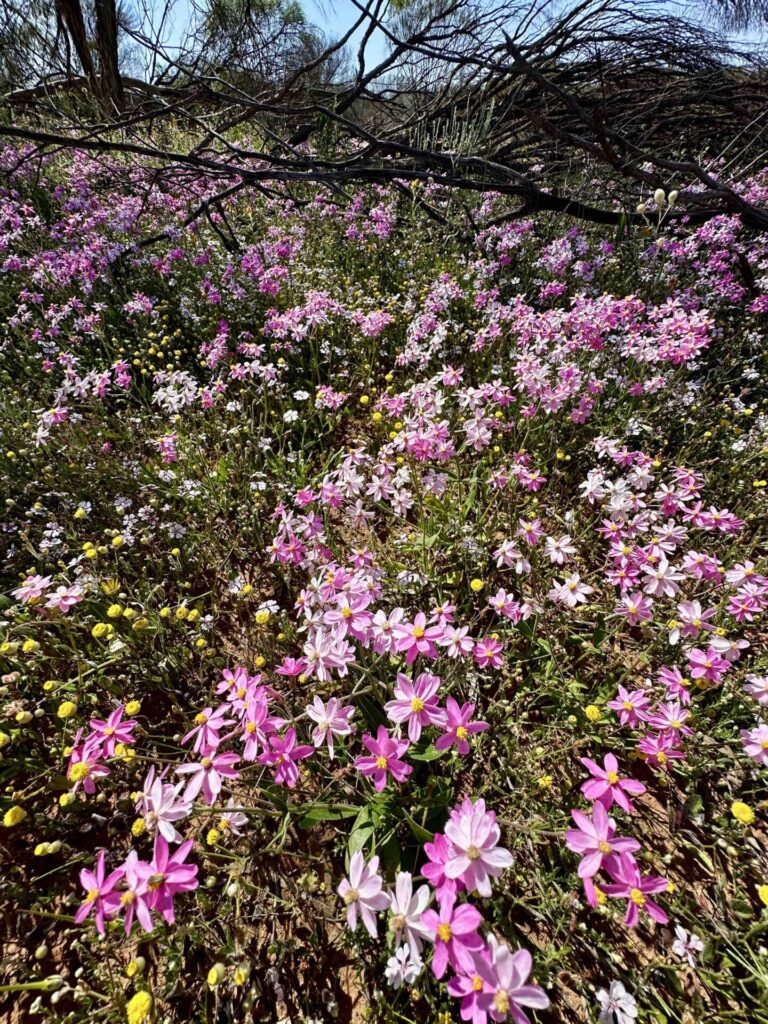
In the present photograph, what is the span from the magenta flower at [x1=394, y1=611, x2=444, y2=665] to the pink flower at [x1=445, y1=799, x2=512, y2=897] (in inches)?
21.3

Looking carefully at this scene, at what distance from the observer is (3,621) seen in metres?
2.47

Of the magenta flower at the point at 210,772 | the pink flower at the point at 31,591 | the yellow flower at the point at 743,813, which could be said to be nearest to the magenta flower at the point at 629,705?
the yellow flower at the point at 743,813

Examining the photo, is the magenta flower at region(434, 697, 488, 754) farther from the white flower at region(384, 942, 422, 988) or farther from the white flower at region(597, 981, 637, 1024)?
the white flower at region(597, 981, 637, 1024)

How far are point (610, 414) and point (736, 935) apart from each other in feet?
9.83

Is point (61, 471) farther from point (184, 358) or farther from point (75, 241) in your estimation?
point (75, 241)

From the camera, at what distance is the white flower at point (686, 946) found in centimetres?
157

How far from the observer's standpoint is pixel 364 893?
1.22 metres

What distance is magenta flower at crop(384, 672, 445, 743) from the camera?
4.79 feet

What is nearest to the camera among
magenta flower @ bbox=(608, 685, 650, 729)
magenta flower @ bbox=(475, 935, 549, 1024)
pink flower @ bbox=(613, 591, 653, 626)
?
magenta flower @ bbox=(475, 935, 549, 1024)

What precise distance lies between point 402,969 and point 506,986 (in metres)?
0.50

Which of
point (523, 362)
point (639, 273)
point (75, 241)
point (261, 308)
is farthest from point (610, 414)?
point (75, 241)

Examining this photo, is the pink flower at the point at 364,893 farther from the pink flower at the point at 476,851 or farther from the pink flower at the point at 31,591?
the pink flower at the point at 31,591

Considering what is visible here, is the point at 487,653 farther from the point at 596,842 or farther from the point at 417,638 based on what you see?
the point at 596,842

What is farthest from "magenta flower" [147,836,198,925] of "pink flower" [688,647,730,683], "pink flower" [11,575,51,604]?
"pink flower" [688,647,730,683]
